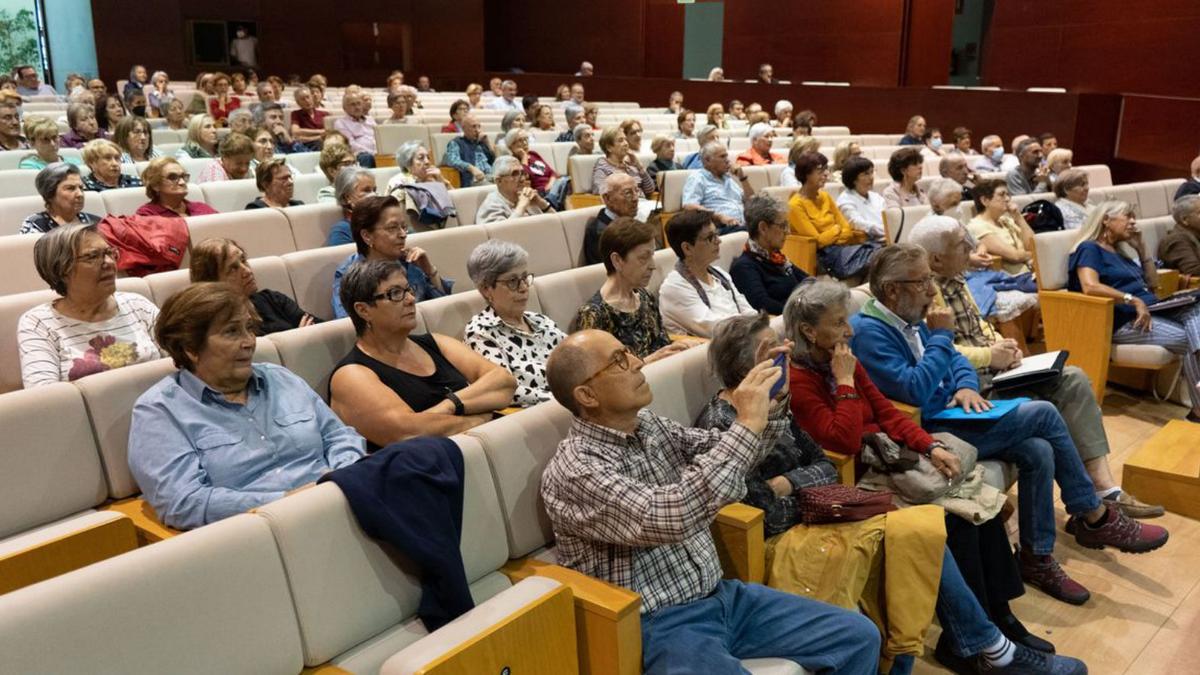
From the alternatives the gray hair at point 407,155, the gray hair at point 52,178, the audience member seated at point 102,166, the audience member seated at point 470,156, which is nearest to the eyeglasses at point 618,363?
the gray hair at point 52,178

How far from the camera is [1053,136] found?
30.0ft

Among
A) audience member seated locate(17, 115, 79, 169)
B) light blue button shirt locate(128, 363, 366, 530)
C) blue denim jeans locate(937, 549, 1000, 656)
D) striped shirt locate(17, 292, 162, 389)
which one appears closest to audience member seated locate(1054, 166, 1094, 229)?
blue denim jeans locate(937, 549, 1000, 656)

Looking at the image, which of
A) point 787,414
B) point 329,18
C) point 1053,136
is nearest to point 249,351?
point 787,414

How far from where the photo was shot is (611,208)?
14.9 ft

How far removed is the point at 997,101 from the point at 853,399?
8.41 meters

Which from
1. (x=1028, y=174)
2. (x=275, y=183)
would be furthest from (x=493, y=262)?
(x=1028, y=174)

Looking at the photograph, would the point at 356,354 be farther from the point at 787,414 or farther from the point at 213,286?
the point at 787,414

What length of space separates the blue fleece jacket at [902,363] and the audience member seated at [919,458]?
146 millimetres

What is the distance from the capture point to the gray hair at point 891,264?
280 cm

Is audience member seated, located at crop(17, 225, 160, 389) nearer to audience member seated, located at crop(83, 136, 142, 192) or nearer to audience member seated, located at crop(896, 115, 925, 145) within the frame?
audience member seated, located at crop(83, 136, 142, 192)

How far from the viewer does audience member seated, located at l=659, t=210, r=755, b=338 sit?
3406 millimetres

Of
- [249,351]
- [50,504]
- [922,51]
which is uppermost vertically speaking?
[922,51]

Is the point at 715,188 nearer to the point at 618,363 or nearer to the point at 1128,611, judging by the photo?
the point at 1128,611

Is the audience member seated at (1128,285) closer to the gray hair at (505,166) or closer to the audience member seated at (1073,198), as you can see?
the audience member seated at (1073,198)
